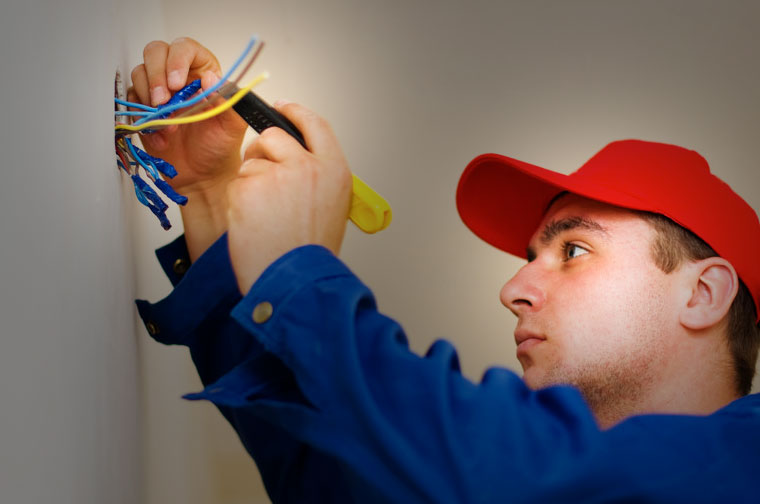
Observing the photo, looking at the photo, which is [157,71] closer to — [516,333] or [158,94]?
[158,94]

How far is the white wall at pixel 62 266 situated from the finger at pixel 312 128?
0.59ft

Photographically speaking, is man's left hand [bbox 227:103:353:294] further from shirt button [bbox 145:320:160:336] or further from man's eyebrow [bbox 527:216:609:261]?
man's eyebrow [bbox 527:216:609:261]

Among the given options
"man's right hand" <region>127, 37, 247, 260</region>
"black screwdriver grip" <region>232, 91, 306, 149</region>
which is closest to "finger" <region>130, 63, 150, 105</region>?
"man's right hand" <region>127, 37, 247, 260</region>

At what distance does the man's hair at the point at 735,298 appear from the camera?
0.95 meters

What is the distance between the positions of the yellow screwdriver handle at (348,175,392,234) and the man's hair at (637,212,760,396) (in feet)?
1.32

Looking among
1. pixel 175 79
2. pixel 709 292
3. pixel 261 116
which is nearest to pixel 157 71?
pixel 175 79

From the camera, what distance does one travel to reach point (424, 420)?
56 centimetres

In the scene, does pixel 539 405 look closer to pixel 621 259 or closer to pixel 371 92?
pixel 621 259

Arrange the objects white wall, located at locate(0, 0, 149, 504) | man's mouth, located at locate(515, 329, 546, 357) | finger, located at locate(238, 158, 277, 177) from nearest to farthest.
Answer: white wall, located at locate(0, 0, 149, 504) < finger, located at locate(238, 158, 277, 177) < man's mouth, located at locate(515, 329, 546, 357)

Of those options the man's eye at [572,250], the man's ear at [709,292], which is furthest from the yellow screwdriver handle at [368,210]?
the man's ear at [709,292]

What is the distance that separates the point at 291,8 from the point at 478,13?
0.33 m

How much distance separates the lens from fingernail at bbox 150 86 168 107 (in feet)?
2.57

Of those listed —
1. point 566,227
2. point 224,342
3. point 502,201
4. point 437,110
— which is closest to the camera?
point 224,342

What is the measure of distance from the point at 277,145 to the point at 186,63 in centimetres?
19
